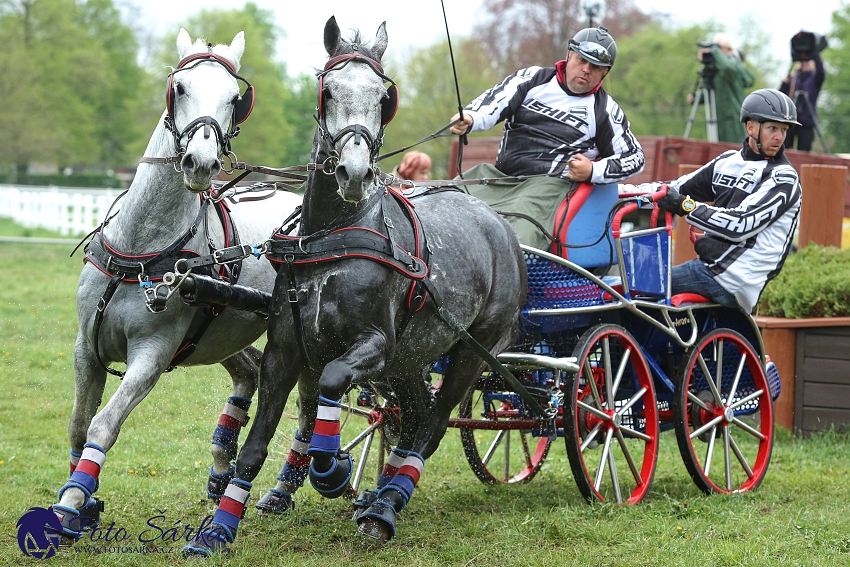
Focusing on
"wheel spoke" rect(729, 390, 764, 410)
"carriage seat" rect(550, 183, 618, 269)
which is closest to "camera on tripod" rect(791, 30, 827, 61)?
"wheel spoke" rect(729, 390, 764, 410)

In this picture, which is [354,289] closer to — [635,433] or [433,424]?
[433,424]

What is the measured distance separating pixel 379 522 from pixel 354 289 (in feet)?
3.68

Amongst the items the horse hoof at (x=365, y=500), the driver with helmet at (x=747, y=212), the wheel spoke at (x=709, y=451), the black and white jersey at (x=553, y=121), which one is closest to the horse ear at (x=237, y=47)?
the black and white jersey at (x=553, y=121)

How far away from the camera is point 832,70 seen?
40156 mm

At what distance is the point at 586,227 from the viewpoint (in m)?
5.57

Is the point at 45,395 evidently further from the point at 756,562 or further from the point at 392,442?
the point at 756,562

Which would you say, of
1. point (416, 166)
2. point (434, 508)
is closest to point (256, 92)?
point (416, 166)

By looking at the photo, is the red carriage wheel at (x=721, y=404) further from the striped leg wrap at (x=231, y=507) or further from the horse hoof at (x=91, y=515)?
the horse hoof at (x=91, y=515)

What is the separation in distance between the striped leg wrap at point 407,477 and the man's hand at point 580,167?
1825mm

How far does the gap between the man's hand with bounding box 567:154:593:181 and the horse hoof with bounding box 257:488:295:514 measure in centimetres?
236

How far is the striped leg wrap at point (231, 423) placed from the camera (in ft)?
17.8

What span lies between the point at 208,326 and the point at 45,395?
3524 mm

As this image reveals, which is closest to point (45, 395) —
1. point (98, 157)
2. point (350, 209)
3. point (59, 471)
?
point (59, 471)

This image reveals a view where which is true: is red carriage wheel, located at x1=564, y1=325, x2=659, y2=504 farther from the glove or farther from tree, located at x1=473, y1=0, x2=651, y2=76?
tree, located at x1=473, y1=0, x2=651, y2=76
